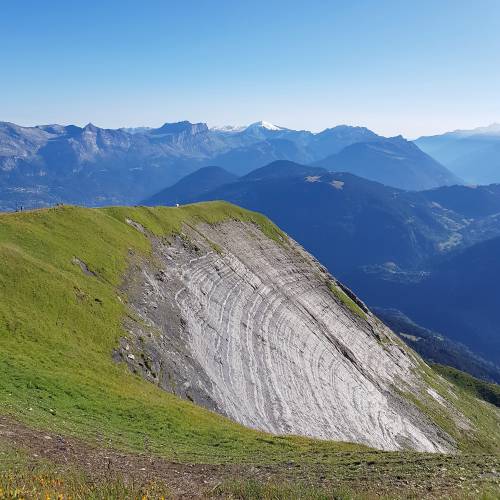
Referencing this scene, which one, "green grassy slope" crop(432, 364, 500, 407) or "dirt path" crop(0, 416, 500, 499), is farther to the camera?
"green grassy slope" crop(432, 364, 500, 407)

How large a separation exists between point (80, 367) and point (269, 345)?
41838 millimetres

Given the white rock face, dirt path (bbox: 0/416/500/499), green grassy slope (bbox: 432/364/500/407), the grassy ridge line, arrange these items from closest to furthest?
dirt path (bbox: 0/416/500/499)
the grassy ridge line
the white rock face
green grassy slope (bbox: 432/364/500/407)

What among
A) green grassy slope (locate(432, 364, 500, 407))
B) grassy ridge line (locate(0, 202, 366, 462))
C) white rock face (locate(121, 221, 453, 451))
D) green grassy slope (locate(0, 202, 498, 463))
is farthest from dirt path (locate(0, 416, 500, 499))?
green grassy slope (locate(432, 364, 500, 407))

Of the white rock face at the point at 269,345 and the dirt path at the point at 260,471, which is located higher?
the dirt path at the point at 260,471

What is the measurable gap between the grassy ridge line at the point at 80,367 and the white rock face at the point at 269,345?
5.77 m

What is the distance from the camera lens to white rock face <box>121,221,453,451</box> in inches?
2299

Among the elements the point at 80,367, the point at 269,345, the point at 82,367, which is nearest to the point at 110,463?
the point at 80,367

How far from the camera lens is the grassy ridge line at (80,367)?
30438 millimetres

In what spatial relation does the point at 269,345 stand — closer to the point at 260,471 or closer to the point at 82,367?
the point at 82,367

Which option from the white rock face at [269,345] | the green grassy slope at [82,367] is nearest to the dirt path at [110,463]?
the green grassy slope at [82,367]

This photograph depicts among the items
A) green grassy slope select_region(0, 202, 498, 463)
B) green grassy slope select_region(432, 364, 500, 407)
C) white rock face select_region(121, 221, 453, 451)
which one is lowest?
green grassy slope select_region(432, 364, 500, 407)

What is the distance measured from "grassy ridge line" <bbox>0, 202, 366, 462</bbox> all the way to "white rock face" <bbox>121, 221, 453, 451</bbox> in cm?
577

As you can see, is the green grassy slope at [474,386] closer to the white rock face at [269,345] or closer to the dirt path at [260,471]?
the white rock face at [269,345]

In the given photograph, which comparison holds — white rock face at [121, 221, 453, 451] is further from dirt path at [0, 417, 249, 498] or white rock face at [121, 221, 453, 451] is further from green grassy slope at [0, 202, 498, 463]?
dirt path at [0, 417, 249, 498]
